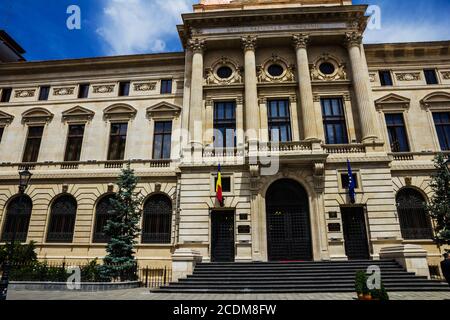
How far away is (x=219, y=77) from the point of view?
78.1ft

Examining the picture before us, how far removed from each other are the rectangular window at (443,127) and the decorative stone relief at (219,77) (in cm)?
1610

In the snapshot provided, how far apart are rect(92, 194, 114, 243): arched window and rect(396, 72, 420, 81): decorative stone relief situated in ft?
84.0

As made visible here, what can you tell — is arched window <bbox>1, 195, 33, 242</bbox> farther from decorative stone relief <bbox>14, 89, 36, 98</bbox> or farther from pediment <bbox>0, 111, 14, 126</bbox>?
decorative stone relief <bbox>14, 89, 36, 98</bbox>

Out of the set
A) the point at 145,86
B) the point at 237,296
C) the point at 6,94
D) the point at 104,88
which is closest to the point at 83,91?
the point at 104,88

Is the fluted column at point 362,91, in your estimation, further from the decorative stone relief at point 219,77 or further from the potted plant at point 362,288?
the potted plant at point 362,288

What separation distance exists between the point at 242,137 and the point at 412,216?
44.0 feet

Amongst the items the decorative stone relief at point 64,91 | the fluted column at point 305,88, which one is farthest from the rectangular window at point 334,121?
the decorative stone relief at point 64,91

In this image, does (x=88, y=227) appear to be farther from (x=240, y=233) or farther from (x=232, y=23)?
(x=232, y=23)

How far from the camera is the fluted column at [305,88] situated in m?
20.2

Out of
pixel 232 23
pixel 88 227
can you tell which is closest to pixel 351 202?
pixel 232 23

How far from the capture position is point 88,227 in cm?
2112

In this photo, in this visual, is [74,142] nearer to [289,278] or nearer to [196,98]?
[196,98]

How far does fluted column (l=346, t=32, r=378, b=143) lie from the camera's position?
20.1 metres
